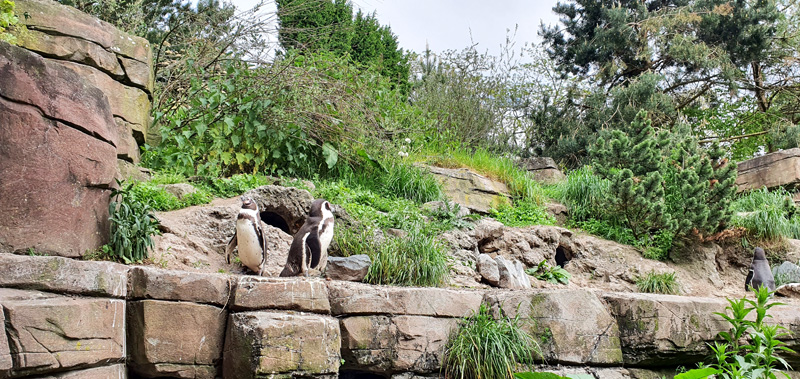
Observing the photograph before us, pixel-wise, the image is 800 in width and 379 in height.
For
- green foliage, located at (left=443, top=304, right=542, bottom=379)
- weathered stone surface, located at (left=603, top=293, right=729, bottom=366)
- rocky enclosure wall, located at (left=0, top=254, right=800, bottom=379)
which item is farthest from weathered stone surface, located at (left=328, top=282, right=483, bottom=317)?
weathered stone surface, located at (left=603, top=293, right=729, bottom=366)

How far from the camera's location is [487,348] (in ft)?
16.1

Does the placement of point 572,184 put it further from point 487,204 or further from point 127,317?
point 127,317

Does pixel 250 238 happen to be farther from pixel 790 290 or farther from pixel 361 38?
pixel 361 38

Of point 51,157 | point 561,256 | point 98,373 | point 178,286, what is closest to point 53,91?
point 51,157

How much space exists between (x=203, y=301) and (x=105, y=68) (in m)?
3.31

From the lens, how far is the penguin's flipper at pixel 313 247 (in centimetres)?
537

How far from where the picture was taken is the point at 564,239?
8477mm

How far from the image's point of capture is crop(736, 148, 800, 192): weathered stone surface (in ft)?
34.8

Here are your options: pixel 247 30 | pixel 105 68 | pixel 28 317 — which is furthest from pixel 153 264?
pixel 247 30

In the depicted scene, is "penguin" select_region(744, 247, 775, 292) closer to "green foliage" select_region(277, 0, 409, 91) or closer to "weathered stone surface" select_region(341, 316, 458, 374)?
"weathered stone surface" select_region(341, 316, 458, 374)

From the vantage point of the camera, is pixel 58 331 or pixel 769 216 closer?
pixel 58 331

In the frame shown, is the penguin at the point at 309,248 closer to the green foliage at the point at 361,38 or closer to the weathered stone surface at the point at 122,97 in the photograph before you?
the weathered stone surface at the point at 122,97

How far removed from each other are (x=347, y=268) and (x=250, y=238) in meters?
1.00

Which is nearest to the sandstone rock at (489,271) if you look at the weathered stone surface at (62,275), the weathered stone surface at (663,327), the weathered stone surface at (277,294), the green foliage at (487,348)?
the weathered stone surface at (663,327)
